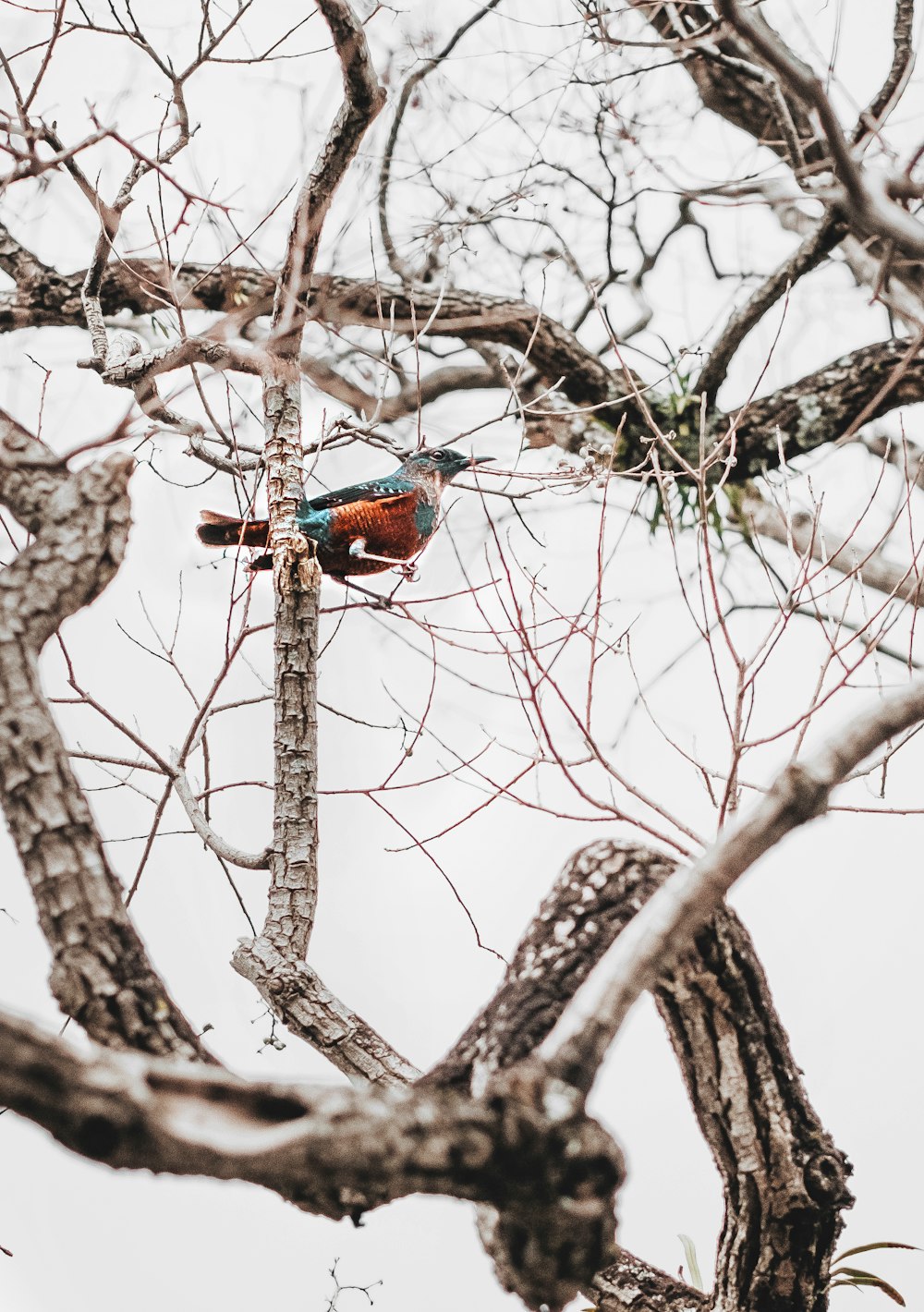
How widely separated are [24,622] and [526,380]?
286 cm

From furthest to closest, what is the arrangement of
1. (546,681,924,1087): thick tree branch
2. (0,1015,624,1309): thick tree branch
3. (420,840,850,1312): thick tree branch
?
(420,840,850,1312): thick tree branch → (546,681,924,1087): thick tree branch → (0,1015,624,1309): thick tree branch

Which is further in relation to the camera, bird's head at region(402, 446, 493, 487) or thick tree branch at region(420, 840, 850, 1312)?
bird's head at region(402, 446, 493, 487)

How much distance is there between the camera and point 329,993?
1.98 metres

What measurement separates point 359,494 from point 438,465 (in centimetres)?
35

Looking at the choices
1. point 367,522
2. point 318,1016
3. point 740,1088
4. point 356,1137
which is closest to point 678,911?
point 356,1137

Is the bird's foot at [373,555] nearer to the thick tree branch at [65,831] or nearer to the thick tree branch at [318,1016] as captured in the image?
the thick tree branch at [318,1016]

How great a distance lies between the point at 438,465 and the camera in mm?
2900

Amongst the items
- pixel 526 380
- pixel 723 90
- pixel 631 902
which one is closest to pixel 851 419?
pixel 526 380

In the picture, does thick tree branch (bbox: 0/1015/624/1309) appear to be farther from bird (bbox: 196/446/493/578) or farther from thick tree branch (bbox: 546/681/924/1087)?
bird (bbox: 196/446/493/578)

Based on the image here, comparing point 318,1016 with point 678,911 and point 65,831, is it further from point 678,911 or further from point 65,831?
point 678,911

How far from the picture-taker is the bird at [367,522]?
2.50m

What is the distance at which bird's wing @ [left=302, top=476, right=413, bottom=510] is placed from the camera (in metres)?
2.61

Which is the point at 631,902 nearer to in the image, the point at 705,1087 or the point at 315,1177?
the point at 705,1087

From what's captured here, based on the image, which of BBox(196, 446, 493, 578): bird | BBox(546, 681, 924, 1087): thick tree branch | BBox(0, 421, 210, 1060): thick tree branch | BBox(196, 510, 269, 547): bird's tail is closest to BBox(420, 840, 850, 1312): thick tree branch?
BBox(546, 681, 924, 1087): thick tree branch
